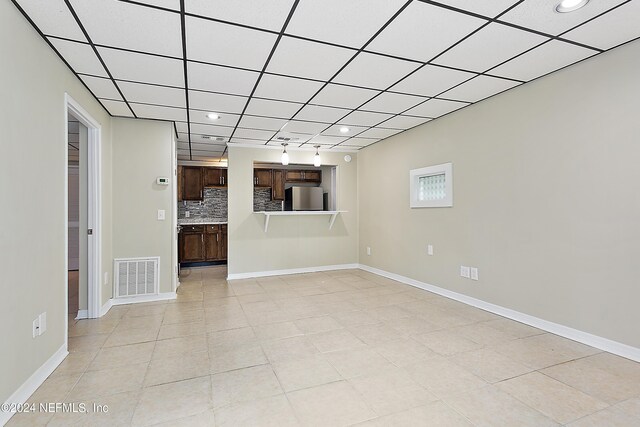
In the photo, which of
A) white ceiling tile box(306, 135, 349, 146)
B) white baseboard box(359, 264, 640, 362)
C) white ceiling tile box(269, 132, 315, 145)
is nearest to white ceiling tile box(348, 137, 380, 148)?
white ceiling tile box(306, 135, 349, 146)

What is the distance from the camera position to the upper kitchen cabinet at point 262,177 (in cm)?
704

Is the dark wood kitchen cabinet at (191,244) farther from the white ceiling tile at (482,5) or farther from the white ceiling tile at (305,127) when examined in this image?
the white ceiling tile at (482,5)

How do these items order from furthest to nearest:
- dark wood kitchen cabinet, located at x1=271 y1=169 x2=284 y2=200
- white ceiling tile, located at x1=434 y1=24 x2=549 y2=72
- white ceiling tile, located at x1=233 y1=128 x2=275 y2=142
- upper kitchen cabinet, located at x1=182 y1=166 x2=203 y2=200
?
dark wood kitchen cabinet, located at x1=271 y1=169 x2=284 y2=200, upper kitchen cabinet, located at x1=182 y1=166 x2=203 y2=200, white ceiling tile, located at x1=233 y1=128 x2=275 y2=142, white ceiling tile, located at x1=434 y1=24 x2=549 y2=72

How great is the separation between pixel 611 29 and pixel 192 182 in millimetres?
6910

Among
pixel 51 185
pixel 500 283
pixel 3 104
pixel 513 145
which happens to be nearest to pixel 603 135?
pixel 513 145

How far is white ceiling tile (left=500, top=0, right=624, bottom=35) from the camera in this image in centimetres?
192

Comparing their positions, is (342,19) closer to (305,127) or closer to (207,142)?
(305,127)

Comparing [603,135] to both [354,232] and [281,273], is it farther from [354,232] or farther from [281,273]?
[281,273]

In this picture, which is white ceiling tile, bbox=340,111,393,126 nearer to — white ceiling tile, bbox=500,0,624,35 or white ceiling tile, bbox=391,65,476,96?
white ceiling tile, bbox=391,65,476,96

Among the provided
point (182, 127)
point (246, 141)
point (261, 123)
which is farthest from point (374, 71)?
point (246, 141)

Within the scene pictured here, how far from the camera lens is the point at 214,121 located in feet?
13.9

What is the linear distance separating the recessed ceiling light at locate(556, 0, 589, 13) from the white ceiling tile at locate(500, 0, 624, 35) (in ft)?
0.08

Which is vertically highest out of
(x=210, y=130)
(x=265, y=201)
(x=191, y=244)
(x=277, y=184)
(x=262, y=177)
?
(x=210, y=130)

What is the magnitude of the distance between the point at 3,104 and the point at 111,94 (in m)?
1.65
